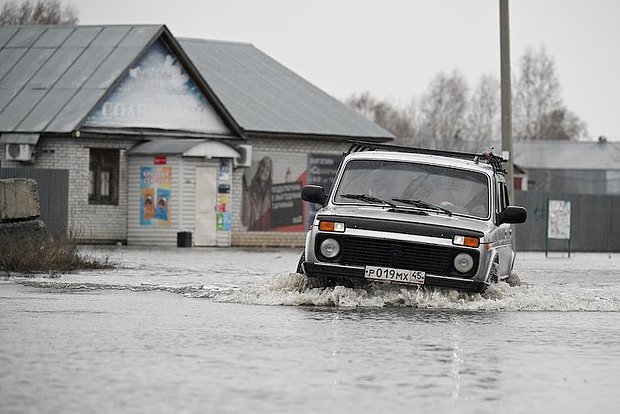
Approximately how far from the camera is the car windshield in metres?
18.4

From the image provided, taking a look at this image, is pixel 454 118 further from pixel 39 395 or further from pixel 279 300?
pixel 39 395

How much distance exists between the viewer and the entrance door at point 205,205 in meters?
43.0

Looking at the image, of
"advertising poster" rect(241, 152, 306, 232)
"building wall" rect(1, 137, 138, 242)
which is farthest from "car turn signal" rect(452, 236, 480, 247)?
"advertising poster" rect(241, 152, 306, 232)

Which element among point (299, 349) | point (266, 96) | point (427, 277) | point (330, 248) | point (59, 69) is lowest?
point (299, 349)

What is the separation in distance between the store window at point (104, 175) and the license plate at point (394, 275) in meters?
26.3

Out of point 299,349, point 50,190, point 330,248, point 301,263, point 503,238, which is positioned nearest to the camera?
point 299,349

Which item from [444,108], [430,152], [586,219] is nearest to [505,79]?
[430,152]

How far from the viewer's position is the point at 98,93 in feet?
136

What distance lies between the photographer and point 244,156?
45.0 metres

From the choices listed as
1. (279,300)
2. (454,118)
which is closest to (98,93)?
(279,300)

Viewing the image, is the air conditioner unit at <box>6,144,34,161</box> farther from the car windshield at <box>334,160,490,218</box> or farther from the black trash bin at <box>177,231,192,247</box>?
the car windshield at <box>334,160,490,218</box>

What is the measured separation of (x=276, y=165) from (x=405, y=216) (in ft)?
98.2

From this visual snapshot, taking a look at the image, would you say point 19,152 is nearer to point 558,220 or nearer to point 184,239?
point 184,239

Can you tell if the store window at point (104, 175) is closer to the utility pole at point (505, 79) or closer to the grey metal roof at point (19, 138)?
the grey metal roof at point (19, 138)
